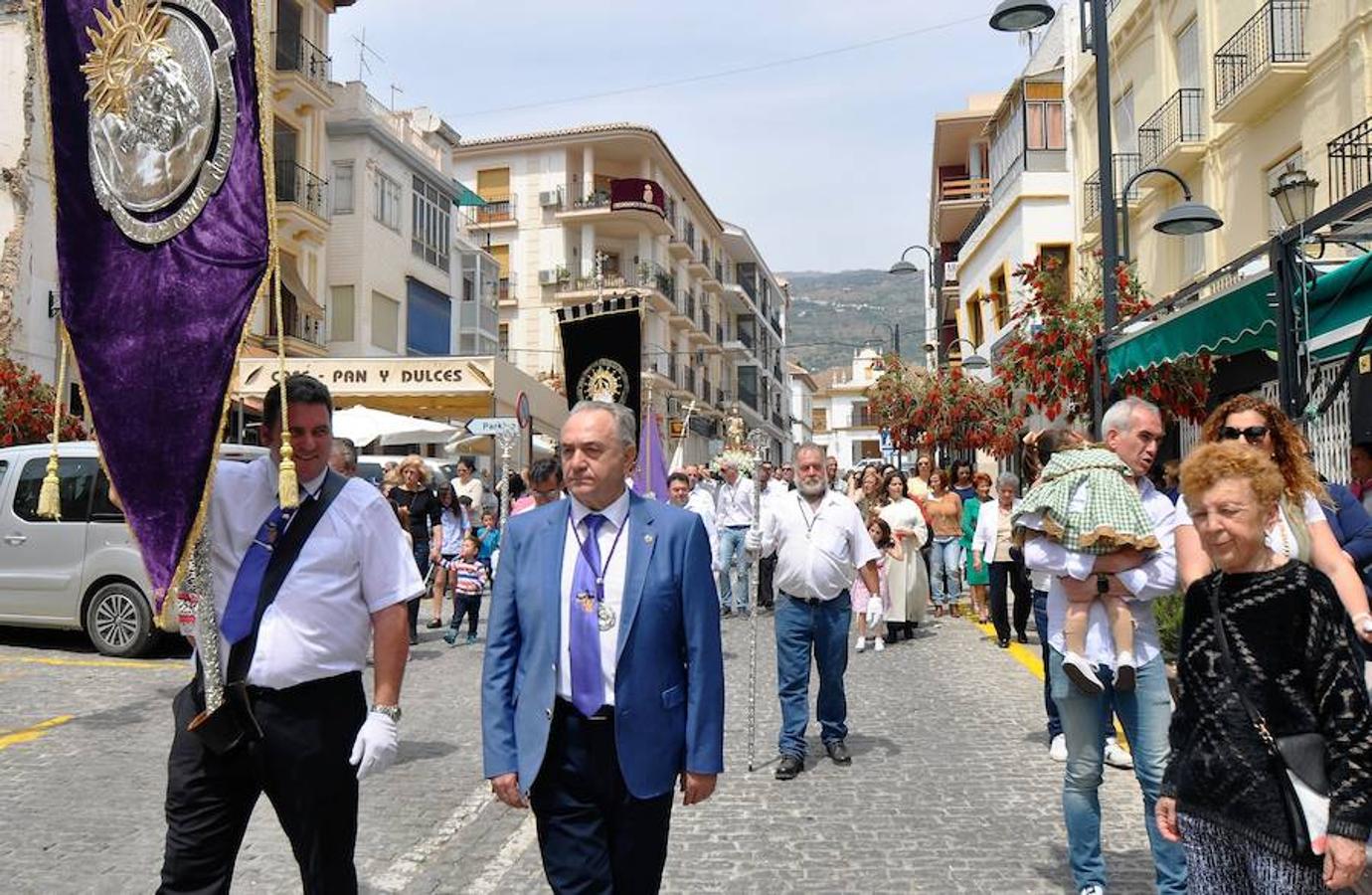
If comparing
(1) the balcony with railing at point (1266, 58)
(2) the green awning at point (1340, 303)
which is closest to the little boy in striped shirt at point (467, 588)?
(2) the green awning at point (1340, 303)

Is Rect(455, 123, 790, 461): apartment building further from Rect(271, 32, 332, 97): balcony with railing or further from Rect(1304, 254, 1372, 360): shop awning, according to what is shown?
Rect(1304, 254, 1372, 360): shop awning

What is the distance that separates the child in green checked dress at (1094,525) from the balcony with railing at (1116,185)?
664 inches

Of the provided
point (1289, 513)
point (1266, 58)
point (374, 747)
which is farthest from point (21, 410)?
point (1266, 58)

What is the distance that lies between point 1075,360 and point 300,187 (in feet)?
71.6

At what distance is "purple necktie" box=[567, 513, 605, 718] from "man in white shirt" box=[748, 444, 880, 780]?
381cm

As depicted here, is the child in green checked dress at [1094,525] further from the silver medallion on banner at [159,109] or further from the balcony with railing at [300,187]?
the balcony with railing at [300,187]

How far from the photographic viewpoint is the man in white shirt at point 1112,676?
450 centimetres

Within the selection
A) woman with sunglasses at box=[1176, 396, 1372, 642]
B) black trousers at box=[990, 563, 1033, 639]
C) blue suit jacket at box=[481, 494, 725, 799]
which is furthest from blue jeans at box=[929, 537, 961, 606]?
blue suit jacket at box=[481, 494, 725, 799]

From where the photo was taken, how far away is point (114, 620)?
11008mm

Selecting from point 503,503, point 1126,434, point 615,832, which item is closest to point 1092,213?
point 503,503

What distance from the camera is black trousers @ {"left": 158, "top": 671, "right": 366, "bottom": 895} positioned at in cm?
337

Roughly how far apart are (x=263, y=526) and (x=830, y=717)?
4.53 m

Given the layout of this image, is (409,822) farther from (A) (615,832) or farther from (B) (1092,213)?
(B) (1092,213)

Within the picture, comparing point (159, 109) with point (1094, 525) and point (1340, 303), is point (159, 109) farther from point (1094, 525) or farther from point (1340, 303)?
point (1340, 303)
